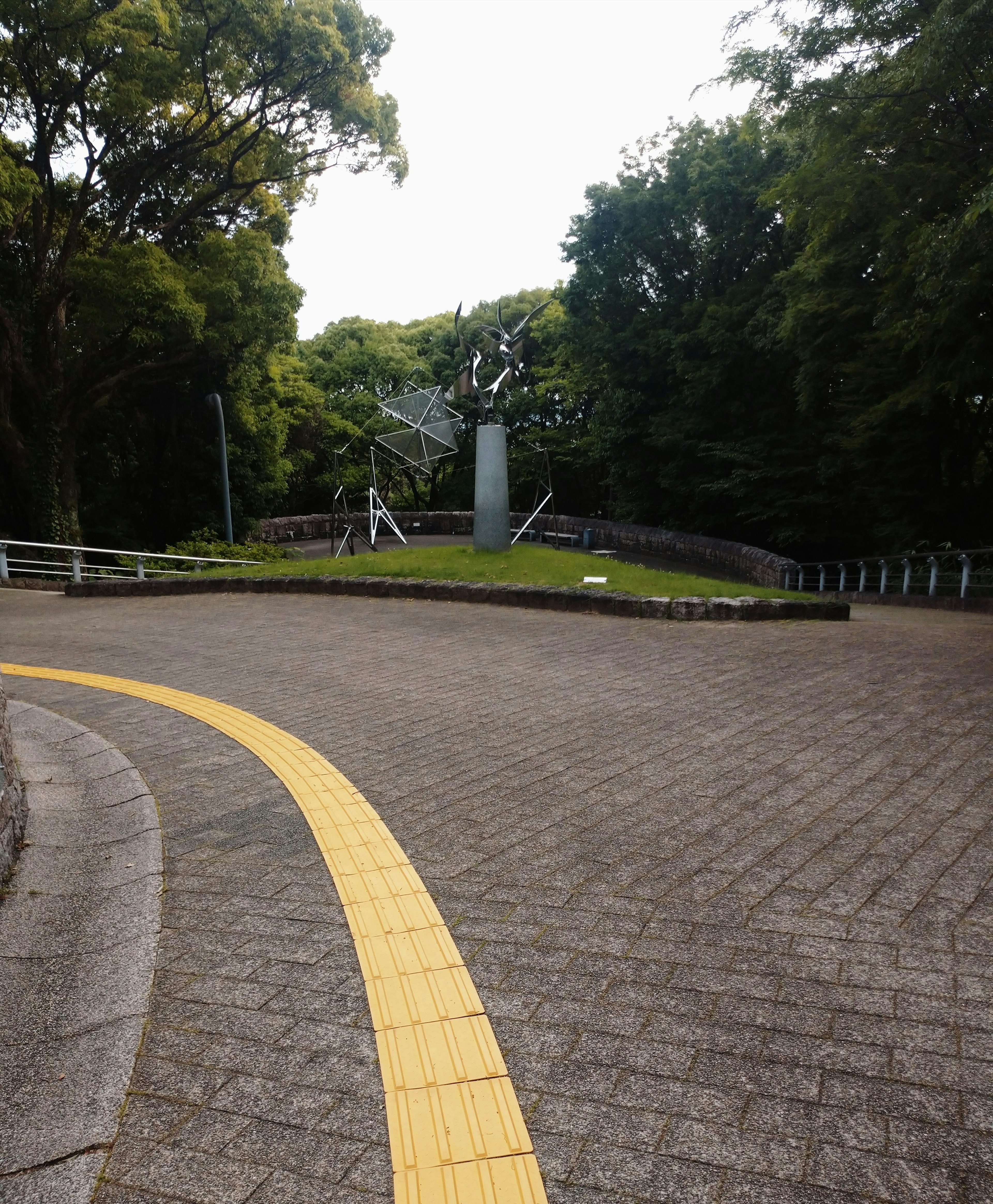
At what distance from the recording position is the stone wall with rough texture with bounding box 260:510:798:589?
21672 millimetres

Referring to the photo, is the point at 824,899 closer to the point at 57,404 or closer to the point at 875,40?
the point at 875,40

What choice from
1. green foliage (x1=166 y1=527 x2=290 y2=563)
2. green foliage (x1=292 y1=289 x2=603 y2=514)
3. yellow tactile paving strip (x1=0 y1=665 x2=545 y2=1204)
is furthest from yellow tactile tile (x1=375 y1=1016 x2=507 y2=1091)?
green foliage (x1=292 y1=289 x2=603 y2=514)

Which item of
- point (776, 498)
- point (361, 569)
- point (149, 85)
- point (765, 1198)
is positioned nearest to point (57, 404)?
point (149, 85)

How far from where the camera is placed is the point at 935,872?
3.72 m

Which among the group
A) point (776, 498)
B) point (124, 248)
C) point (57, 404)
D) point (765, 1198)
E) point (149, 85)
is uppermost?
point (149, 85)

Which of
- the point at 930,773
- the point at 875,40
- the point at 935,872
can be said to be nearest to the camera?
the point at 935,872

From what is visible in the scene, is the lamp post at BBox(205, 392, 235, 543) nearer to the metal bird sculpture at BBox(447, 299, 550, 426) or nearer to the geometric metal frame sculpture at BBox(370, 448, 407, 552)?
the geometric metal frame sculpture at BBox(370, 448, 407, 552)

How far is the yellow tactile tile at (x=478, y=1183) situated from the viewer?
2078 millimetres

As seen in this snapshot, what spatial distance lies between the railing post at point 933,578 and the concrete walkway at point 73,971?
14.6 meters

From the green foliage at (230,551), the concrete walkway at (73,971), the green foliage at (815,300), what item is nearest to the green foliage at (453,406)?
the green foliage at (815,300)

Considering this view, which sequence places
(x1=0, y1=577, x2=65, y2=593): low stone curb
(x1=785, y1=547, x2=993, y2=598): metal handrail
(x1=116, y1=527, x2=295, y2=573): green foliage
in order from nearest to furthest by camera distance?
(x1=785, y1=547, x2=993, y2=598): metal handrail < (x1=0, y1=577, x2=65, y2=593): low stone curb < (x1=116, y1=527, x2=295, y2=573): green foliage

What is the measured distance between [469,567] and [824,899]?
1153 centimetres

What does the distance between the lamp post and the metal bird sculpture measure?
1054 cm

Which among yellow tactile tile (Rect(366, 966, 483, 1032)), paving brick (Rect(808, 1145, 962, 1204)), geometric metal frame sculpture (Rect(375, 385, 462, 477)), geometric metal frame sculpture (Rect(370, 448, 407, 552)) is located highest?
geometric metal frame sculpture (Rect(375, 385, 462, 477))
